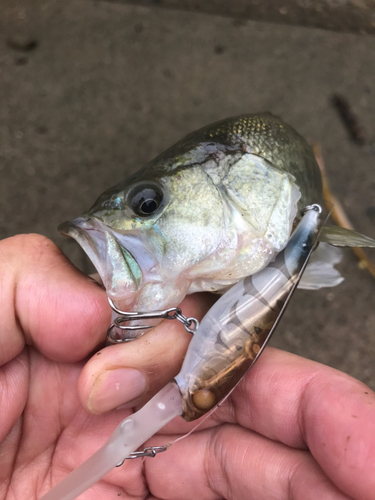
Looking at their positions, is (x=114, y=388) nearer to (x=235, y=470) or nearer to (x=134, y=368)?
(x=134, y=368)

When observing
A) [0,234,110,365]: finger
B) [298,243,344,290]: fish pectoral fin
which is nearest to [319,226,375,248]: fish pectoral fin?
[298,243,344,290]: fish pectoral fin

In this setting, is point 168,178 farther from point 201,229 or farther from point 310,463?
point 310,463

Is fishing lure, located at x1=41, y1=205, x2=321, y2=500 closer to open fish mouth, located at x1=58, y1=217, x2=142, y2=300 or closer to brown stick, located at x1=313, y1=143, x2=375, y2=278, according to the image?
open fish mouth, located at x1=58, y1=217, x2=142, y2=300

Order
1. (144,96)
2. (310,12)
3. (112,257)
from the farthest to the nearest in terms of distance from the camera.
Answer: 1. (310,12)
2. (144,96)
3. (112,257)

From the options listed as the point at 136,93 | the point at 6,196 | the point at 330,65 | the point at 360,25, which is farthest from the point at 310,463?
the point at 360,25

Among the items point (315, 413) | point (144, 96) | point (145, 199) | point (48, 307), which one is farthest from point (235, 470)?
point (144, 96)

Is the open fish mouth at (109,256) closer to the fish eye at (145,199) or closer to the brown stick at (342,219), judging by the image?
the fish eye at (145,199)

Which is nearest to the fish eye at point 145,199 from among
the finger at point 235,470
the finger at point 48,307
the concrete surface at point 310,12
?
the finger at point 48,307
